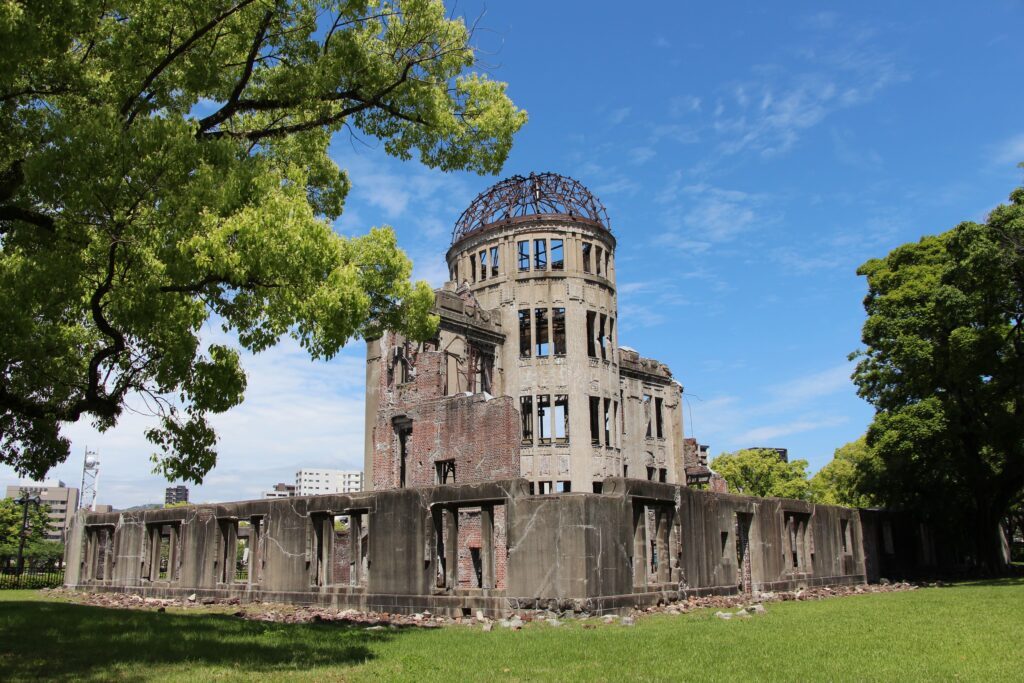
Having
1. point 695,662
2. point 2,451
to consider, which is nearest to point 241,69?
point 2,451

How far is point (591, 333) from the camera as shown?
3828cm

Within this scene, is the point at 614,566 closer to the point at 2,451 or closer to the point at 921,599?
the point at 921,599

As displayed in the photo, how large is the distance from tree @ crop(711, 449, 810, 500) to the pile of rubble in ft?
149

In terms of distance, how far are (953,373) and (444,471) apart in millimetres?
18674

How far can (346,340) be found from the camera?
1002cm

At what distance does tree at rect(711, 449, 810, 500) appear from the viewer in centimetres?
6800

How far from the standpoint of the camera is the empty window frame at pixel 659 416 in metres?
44.2

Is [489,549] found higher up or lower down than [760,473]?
lower down

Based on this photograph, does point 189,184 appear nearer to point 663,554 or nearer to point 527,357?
point 663,554

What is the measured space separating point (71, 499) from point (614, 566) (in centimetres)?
18106

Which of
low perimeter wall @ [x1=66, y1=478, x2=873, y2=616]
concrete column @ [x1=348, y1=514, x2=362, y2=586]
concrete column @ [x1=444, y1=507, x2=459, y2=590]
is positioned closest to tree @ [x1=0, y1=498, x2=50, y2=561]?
low perimeter wall @ [x1=66, y1=478, x2=873, y2=616]

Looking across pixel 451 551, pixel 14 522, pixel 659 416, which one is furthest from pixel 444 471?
pixel 14 522

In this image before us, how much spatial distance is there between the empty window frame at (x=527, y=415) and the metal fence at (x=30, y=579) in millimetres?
19432

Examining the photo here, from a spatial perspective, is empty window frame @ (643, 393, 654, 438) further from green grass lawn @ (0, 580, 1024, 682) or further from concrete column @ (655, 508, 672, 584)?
green grass lawn @ (0, 580, 1024, 682)
